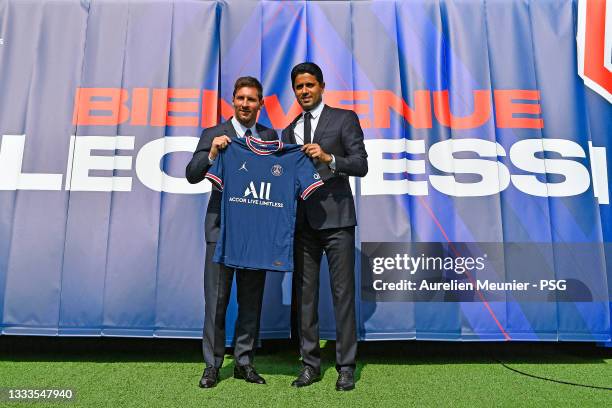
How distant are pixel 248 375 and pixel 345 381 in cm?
57

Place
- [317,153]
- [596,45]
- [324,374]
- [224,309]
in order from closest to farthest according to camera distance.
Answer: [317,153] → [224,309] → [324,374] → [596,45]

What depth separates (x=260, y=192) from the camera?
2535mm

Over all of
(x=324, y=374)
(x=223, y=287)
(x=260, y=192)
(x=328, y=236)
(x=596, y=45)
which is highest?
(x=596, y=45)

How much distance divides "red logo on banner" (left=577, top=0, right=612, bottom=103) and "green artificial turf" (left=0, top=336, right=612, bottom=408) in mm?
2138

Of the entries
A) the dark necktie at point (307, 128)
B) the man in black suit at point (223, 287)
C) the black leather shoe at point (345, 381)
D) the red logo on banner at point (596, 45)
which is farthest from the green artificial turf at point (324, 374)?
the red logo on banner at point (596, 45)

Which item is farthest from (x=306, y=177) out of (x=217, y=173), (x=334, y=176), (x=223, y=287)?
(x=223, y=287)

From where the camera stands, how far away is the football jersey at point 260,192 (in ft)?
8.20

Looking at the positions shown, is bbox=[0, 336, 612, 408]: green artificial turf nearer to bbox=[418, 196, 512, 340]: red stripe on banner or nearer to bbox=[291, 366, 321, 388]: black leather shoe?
bbox=[291, 366, 321, 388]: black leather shoe

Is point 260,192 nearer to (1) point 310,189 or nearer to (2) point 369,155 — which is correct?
(1) point 310,189

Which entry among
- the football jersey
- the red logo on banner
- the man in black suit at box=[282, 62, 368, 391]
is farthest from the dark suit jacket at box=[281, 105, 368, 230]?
the red logo on banner

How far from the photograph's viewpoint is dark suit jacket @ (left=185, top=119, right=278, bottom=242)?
8.27 ft

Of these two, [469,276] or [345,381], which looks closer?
[345,381]

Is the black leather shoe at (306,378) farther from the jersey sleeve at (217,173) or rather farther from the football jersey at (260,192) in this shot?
the jersey sleeve at (217,173)

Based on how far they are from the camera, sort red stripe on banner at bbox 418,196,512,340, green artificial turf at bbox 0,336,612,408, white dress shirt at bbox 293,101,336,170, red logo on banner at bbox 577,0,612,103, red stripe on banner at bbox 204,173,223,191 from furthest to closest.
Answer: red logo on banner at bbox 577,0,612,103
red stripe on banner at bbox 418,196,512,340
white dress shirt at bbox 293,101,336,170
red stripe on banner at bbox 204,173,223,191
green artificial turf at bbox 0,336,612,408
